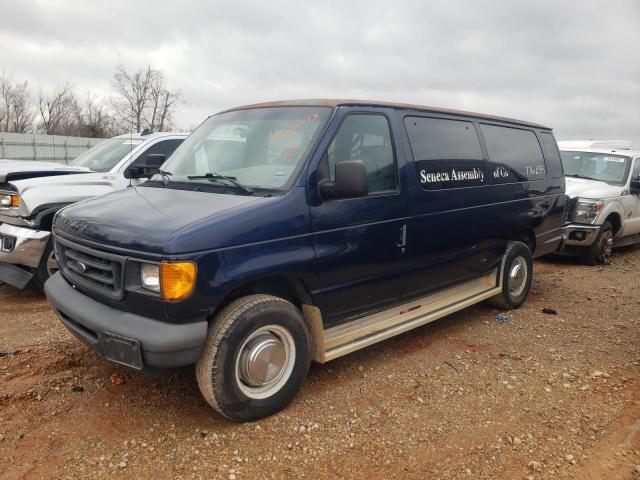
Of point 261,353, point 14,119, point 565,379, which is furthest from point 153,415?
point 14,119

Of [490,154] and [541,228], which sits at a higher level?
[490,154]

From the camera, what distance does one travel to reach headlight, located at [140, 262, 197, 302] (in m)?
2.85

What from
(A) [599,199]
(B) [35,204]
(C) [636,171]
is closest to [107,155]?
(B) [35,204]

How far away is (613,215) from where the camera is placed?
874cm

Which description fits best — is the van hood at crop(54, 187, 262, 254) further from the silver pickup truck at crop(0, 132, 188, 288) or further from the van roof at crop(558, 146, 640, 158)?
the van roof at crop(558, 146, 640, 158)

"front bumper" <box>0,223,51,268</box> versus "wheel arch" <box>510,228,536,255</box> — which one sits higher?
"wheel arch" <box>510,228,536,255</box>

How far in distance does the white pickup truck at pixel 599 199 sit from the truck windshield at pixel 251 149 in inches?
227

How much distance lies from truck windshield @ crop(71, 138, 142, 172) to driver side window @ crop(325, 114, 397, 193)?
403 cm

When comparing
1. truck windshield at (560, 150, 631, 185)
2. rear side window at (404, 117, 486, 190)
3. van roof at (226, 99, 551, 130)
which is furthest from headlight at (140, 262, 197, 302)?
truck windshield at (560, 150, 631, 185)

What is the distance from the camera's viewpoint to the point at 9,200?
5.58 m

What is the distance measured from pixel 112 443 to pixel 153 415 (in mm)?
360

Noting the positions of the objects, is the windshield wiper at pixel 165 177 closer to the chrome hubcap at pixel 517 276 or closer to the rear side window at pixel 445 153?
the rear side window at pixel 445 153

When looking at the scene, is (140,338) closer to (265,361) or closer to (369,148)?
(265,361)

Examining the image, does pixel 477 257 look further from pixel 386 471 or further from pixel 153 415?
pixel 153 415
